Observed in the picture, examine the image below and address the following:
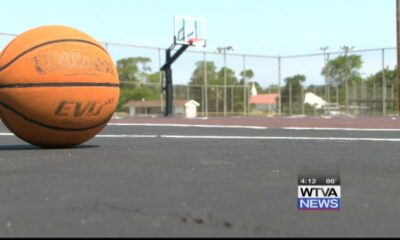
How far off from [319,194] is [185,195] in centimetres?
98

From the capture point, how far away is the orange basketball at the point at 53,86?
6488 millimetres

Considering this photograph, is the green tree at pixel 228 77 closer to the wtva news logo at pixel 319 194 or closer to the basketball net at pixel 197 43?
the basketball net at pixel 197 43

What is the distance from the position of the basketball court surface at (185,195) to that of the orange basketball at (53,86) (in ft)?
1.22

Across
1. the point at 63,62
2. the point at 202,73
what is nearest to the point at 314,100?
the point at 202,73

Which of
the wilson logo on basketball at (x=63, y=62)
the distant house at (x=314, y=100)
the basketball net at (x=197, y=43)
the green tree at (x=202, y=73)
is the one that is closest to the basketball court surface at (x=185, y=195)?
the wilson logo on basketball at (x=63, y=62)

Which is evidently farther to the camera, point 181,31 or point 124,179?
point 181,31

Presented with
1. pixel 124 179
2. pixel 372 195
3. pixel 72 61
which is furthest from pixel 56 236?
pixel 72 61

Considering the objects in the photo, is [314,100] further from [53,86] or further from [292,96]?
[53,86]

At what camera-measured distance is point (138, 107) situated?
6425 centimetres

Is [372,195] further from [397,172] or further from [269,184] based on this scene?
[397,172]

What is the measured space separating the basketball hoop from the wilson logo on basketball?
2263 cm

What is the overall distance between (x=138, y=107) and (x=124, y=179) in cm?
5995

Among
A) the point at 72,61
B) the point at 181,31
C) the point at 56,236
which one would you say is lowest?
the point at 56,236

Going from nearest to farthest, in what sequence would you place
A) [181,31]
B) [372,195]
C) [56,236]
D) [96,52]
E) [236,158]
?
[56,236], [372,195], [236,158], [96,52], [181,31]
